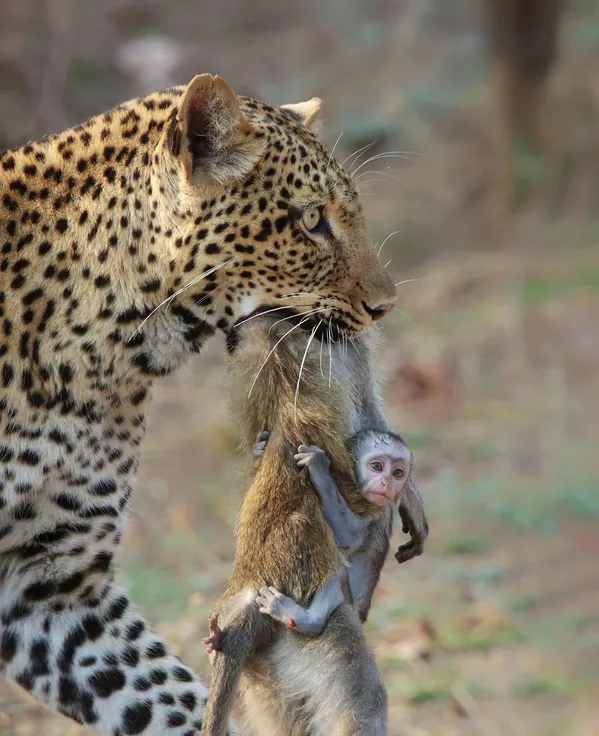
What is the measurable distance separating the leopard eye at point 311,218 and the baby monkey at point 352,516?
0.66 meters

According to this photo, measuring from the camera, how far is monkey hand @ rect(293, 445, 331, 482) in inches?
152

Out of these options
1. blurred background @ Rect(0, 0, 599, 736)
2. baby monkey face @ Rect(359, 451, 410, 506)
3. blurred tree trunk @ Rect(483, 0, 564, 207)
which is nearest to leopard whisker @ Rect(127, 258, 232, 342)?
blurred background @ Rect(0, 0, 599, 736)

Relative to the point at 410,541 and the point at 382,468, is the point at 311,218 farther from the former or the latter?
the point at 410,541

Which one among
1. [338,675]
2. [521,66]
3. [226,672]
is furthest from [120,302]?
[521,66]

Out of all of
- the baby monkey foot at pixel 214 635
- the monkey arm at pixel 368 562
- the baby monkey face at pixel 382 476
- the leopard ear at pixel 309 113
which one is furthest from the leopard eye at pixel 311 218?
the baby monkey foot at pixel 214 635

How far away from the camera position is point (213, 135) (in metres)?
4.08

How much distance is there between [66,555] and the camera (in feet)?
15.1

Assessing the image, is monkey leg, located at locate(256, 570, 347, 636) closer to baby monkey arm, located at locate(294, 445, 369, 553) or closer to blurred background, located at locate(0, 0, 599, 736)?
baby monkey arm, located at locate(294, 445, 369, 553)

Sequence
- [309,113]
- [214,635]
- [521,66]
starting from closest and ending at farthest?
1. [214,635]
2. [309,113]
3. [521,66]

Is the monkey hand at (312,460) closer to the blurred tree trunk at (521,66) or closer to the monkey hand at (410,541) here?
the monkey hand at (410,541)

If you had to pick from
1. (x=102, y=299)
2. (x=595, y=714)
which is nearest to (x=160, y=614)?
(x=595, y=714)

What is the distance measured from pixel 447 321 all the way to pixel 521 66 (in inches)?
130

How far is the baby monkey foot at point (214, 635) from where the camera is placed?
12.0 ft

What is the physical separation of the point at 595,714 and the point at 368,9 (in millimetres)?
13156
